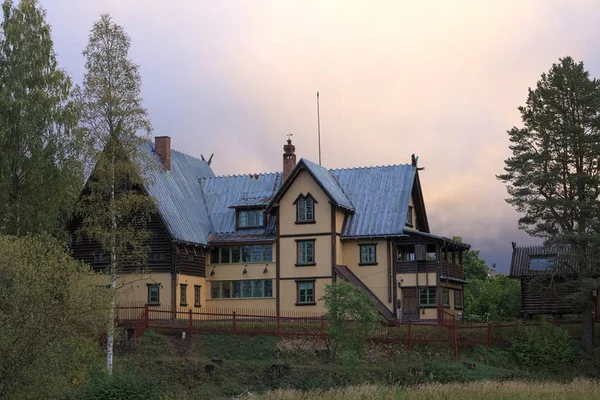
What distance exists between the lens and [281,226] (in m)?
52.4

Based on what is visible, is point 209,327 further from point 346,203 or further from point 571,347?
point 571,347

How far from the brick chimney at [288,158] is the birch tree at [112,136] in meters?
17.2

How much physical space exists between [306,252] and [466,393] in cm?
2225

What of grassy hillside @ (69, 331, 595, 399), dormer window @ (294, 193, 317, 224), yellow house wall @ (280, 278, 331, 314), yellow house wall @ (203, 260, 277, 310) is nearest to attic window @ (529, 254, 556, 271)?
grassy hillside @ (69, 331, 595, 399)

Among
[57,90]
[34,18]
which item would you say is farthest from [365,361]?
[34,18]

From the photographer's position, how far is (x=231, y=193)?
2249 inches

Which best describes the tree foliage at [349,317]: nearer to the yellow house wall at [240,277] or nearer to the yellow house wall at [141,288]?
the yellow house wall at [141,288]

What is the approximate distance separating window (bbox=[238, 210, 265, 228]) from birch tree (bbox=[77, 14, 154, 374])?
1500 cm

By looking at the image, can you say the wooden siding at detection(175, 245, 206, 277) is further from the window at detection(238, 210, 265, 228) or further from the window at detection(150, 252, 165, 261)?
the window at detection(238, 210, 265, 228)

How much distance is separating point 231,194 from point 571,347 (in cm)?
2347

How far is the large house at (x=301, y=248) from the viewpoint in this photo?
164 feet

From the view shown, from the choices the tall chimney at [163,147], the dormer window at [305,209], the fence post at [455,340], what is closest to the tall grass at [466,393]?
the fence post at [455,340]

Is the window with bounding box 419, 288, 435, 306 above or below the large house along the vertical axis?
below

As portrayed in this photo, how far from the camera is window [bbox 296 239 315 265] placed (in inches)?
2031
